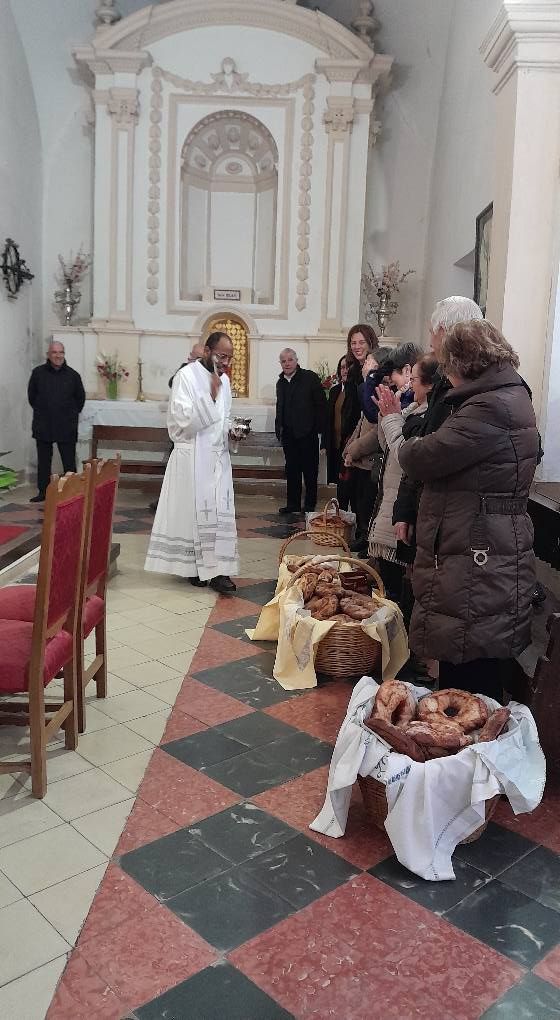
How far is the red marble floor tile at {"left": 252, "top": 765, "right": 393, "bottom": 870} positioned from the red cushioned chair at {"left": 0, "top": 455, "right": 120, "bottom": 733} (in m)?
0.86

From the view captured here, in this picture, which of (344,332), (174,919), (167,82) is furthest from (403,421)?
(167,82)

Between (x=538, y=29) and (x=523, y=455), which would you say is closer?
(x=523, y=455)

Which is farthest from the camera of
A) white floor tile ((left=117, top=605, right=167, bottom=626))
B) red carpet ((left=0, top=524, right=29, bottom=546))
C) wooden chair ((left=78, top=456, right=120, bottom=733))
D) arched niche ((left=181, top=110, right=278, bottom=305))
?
arched niche ((left=181, top=110, right=278, bottom=305))

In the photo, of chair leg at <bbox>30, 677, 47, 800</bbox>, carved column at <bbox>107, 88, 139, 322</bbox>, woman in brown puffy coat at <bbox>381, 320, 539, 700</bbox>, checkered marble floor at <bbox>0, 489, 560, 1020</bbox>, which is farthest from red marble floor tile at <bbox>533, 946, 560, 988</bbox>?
carved column at <bbox>107, 88, 139, 322</bbox>

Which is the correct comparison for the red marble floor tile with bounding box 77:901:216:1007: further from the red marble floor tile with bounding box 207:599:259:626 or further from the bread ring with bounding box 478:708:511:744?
the red marble floor tile with bounding box 207:599:259:626

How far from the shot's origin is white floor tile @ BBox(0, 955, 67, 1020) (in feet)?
5.79

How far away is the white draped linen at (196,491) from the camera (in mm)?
4961

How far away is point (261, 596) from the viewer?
510 centimetres

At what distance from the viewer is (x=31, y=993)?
1820mm

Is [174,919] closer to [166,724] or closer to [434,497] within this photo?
[166,724]

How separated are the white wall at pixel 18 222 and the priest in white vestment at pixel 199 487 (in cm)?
471

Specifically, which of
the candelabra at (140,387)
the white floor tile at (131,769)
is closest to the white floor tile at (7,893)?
the white floor tile at (131,769)

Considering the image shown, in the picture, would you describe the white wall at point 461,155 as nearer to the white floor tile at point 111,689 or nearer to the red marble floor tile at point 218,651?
the red marble floor tile at point 218,651

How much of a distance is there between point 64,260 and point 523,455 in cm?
892
